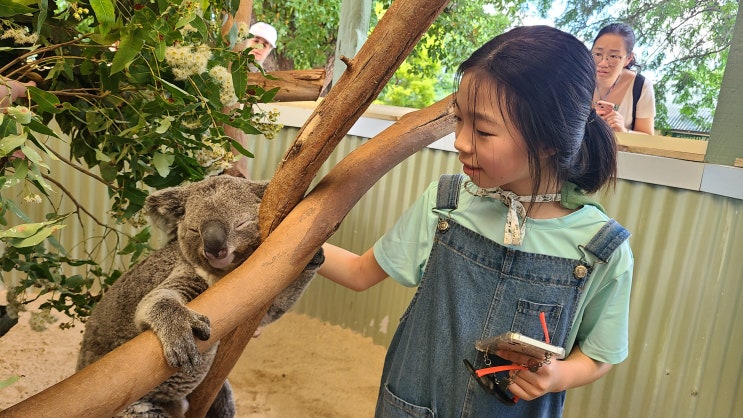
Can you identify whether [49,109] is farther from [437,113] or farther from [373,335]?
[373,335]

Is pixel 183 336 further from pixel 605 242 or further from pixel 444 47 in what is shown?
pixel 444 47

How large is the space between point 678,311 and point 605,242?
111cm

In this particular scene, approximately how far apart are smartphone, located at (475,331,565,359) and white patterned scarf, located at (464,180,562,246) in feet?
0.60

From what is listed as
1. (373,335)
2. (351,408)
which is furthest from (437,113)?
(373,335)

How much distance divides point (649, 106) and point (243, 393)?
178 centimetres

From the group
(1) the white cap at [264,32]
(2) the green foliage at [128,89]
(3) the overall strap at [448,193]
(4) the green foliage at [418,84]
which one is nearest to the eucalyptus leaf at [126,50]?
(2) the green foliage at [128,89]

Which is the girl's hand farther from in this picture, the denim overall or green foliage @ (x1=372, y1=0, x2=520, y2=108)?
green foliage @ (x1=372, y1=0, x2=520, y2=108)

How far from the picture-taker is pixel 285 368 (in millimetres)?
2414

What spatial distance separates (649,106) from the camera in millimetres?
1965

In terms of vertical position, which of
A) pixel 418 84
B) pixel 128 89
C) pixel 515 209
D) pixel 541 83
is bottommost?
pixel 515 209

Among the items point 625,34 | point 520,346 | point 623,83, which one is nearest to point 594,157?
point 520,346

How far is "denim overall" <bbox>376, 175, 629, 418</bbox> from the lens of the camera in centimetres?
102

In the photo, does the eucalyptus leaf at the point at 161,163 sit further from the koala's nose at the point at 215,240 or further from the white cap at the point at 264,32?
the white cap at the point at 264,32

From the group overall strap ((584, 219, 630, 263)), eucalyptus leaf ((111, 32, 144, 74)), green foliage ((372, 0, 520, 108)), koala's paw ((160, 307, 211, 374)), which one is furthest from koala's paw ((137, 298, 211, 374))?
green foliage ((372, 0, 520, 108))
